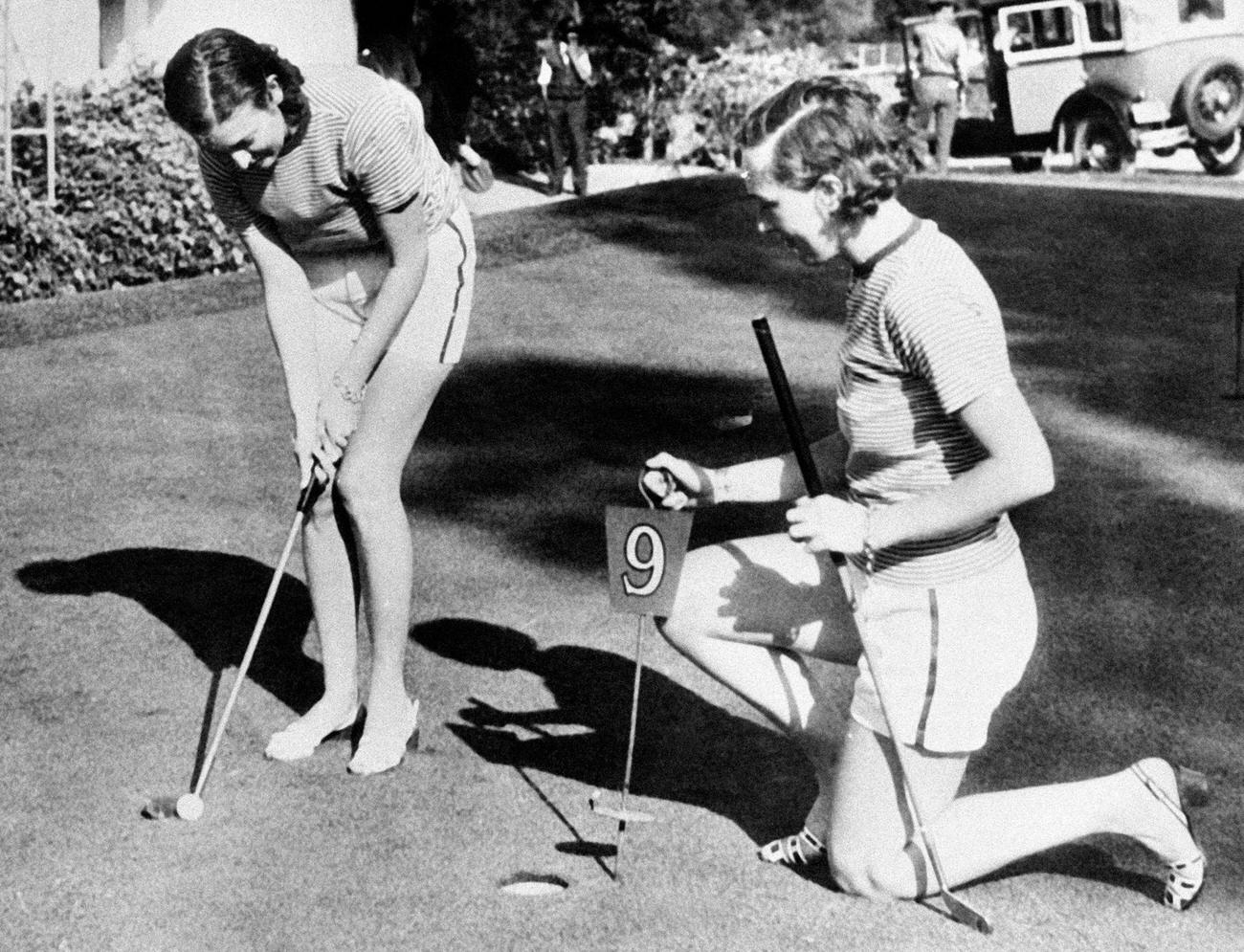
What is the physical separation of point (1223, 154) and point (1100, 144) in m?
1.17

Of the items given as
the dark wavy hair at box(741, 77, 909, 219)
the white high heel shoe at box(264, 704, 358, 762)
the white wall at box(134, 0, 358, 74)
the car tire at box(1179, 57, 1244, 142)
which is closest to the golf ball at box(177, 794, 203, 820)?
the white high heel shoe at box(264, 704, 358, 762)

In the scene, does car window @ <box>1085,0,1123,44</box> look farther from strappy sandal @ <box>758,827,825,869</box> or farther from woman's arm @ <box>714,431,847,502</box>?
strappy sandal @ <box>758,827,825,869</box>

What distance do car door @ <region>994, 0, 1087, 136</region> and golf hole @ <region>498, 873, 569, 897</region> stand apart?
52.3 ft

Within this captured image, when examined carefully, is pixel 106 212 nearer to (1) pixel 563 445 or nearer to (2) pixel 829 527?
(1) pixel 563 445

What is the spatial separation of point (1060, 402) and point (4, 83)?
22.0 ft

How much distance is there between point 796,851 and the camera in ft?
12.6

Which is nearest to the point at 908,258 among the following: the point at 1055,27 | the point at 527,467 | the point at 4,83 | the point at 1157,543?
the point at 1157,543

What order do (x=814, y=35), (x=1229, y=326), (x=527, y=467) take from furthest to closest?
(x=814, y=35) < (x=1229, y=326) < (x=527, y=467)

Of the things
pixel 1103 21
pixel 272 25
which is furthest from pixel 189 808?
pixel 1103 21

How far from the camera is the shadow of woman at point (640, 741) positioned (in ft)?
14.0

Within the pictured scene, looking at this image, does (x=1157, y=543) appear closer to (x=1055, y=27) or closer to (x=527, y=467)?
(x=527, y=467)

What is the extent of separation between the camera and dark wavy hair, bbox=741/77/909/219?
332 cm

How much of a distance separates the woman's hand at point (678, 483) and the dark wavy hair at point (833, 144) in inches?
27.7

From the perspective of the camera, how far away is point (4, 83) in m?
11.2
